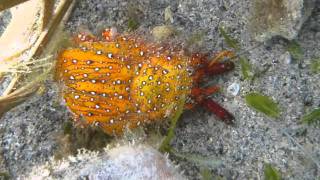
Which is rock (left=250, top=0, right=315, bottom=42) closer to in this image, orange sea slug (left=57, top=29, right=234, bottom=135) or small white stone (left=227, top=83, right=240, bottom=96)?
small white stone (left=227, top=83, right=240, bottom=96)

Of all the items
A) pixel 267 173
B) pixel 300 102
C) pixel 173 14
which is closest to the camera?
pixel 267 173

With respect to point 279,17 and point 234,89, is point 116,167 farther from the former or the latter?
point 279,17

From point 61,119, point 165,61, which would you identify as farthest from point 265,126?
point 61,119

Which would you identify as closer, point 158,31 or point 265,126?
point 265,126

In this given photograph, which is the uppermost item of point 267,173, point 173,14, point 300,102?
point 173,14

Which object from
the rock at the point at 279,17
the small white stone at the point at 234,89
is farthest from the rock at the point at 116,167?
the rock at the point at 279,17

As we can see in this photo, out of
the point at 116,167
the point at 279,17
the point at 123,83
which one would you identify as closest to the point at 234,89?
the point at 279,17

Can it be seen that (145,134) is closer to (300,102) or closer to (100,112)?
(100,112)
